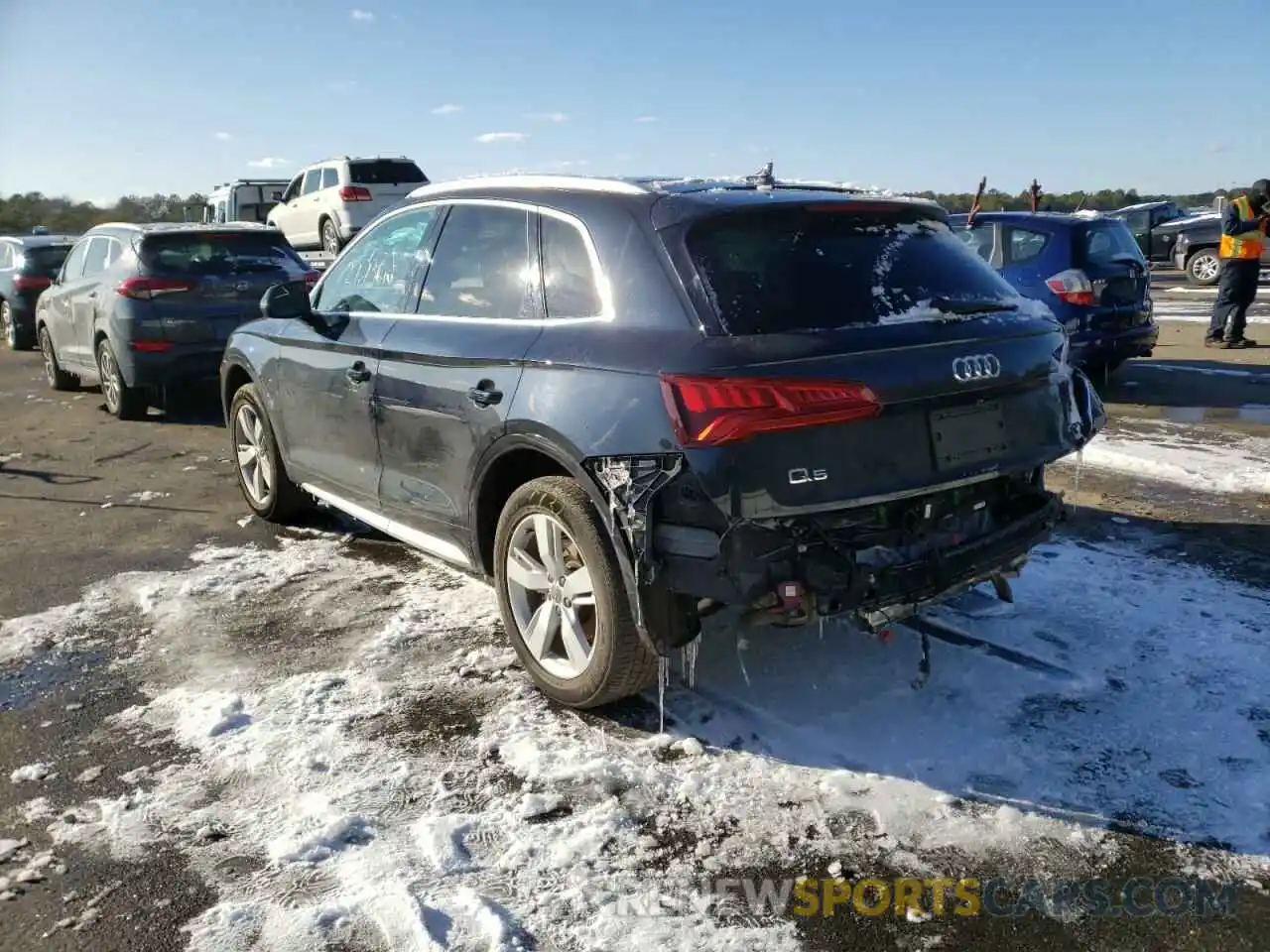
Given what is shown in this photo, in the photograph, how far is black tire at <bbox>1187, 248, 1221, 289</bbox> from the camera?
812 inches

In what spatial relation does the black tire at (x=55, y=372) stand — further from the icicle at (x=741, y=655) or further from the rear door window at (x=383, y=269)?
the icicle at (x=741, y=655)

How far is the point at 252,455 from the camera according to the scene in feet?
20.0

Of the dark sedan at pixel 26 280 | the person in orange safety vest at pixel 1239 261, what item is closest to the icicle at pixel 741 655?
the person in orange safety vest at pixel 1239 261

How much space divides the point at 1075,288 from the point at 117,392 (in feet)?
28.1

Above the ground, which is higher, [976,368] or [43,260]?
[43,260]

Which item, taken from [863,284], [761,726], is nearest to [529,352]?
[863,284]

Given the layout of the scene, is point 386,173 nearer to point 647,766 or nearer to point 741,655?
point 741,655

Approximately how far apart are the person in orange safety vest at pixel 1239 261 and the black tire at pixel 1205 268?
31.4ft

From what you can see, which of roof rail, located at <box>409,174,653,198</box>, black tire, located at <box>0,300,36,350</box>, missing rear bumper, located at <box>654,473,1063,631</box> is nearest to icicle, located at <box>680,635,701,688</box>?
missing rear bumper, located at <box>654,473,1063,631</box>

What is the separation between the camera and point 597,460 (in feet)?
10.7

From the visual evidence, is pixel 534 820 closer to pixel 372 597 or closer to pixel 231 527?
pixel 372 597

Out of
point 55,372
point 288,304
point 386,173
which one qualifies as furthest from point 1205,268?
point 288,304

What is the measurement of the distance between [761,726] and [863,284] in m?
1.51

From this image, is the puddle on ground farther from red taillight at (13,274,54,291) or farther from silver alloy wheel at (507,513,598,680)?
red taillight at (13,274,54,291)
